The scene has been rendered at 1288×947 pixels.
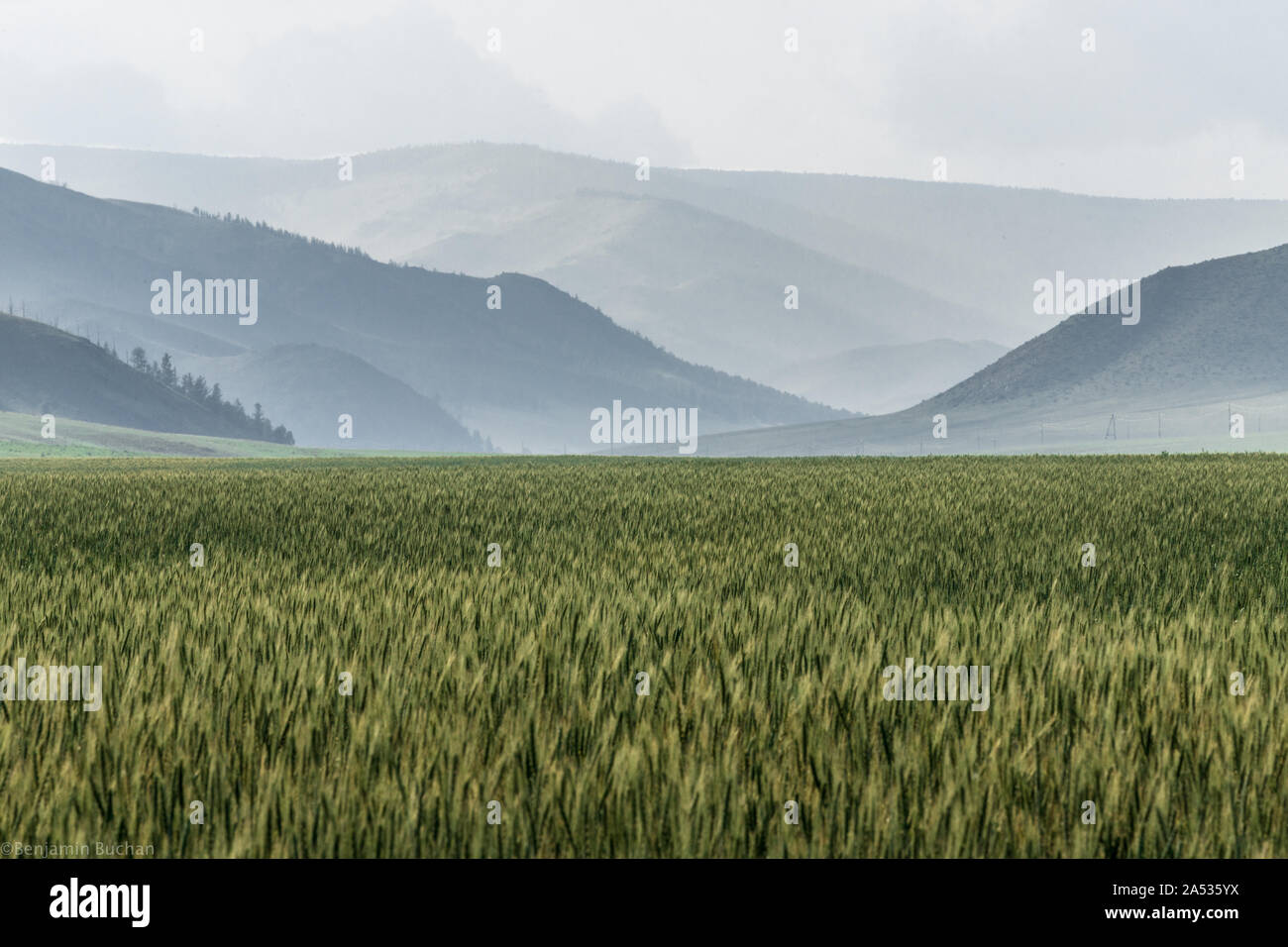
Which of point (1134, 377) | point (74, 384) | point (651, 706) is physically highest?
point (74, 384)

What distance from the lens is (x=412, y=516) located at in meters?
14.6

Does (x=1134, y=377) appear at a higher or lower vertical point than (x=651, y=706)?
higher

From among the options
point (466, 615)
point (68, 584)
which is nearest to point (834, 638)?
point (466, 615)

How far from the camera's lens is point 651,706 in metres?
4.30

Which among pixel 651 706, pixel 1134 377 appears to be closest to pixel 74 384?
pixel 1134 377

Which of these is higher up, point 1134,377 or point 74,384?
point 74,384

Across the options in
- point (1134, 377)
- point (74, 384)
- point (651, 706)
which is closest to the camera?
point (651, 706)

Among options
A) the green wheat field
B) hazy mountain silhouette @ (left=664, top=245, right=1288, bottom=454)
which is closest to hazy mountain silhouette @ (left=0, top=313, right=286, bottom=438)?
hazy mountain silhouette @ (left=664, top=245, right=1288, bottom=454)

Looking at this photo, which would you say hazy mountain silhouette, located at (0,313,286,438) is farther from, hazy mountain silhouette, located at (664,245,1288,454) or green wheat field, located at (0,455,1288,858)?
green wheat field, located at (0,455,1288,858)

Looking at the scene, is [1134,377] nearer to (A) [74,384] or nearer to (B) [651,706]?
(A) [74,384]

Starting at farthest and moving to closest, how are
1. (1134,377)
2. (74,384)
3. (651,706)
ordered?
(74,384)
(1134,377)
(651,706)

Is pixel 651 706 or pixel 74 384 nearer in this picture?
pixel 651 706

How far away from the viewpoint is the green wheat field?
3.08 meters
